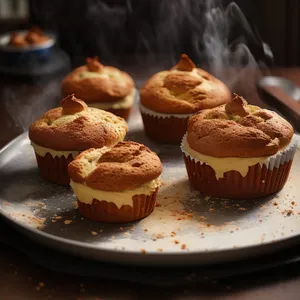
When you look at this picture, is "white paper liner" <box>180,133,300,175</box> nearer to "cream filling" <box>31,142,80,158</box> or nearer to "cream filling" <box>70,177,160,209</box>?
"cream filling" <box>70,177,160,209</box>

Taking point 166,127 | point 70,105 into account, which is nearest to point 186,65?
point 166,127

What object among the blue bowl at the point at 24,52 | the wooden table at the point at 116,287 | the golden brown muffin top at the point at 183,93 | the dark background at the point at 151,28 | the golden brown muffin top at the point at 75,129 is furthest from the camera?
the dark background at the point at 151,28

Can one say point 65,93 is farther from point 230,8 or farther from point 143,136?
point 230,8

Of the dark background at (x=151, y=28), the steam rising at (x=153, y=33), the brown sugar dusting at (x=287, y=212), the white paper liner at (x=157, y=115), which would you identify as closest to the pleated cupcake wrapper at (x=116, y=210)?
the brown sugar dusting at (x=287, y=212)

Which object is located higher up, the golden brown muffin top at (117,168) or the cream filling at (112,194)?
the golden brown muffin top at (117,168)

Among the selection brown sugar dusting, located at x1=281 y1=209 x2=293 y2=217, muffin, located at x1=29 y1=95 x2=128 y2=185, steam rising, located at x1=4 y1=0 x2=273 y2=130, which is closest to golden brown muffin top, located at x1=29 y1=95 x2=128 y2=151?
muffin, located at x1=29 y1=95 x2=128 y2=185

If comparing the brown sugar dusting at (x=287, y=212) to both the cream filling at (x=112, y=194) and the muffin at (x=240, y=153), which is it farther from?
the cream filling at (x=112, y=194)

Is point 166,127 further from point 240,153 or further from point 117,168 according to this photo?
point 117,168
